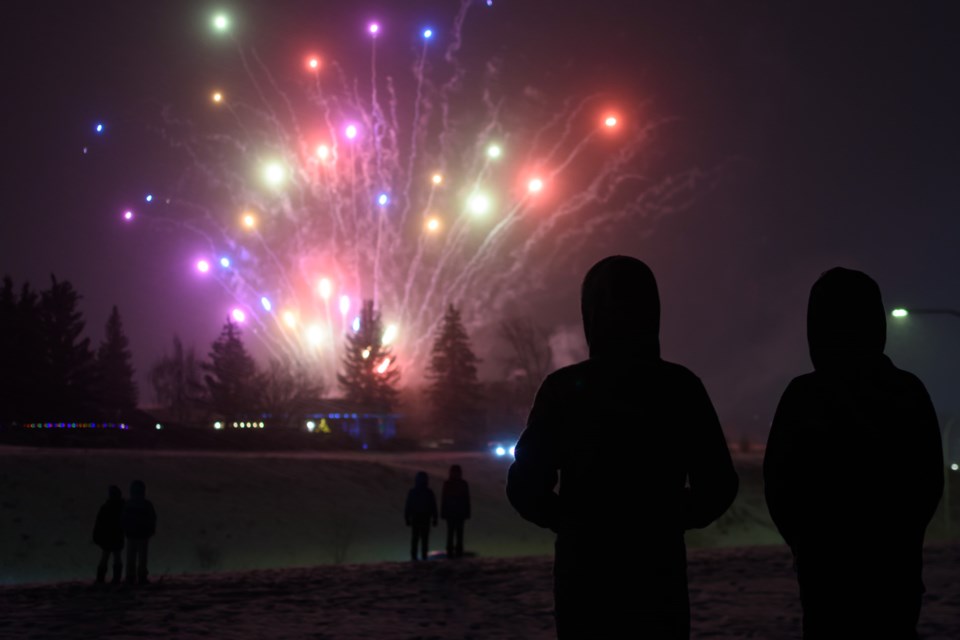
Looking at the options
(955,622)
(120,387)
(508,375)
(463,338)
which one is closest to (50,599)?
(955,622)

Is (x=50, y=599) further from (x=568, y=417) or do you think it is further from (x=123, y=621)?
(x=568, y=417)

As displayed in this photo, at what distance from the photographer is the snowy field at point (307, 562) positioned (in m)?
10.1

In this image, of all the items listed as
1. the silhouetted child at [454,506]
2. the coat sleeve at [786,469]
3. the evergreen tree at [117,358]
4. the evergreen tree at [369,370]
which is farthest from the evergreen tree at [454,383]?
the coat sleeve at [786,469]

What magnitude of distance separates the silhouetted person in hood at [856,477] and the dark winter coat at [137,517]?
41.8 ft

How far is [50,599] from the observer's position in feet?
40.4

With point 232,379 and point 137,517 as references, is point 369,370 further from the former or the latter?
point 137,517

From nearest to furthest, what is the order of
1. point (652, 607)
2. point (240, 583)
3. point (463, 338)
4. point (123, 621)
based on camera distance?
point (652, 607), point (123, 621), point (240, 583), point (463, 338)

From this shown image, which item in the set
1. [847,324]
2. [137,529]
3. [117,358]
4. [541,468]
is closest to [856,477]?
[847,324]

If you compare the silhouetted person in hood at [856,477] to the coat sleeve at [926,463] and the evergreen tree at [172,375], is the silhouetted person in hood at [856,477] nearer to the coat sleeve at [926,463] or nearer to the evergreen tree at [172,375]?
the coat sleeve at [926,463]

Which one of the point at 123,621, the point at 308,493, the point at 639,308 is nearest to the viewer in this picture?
the point at 639,308

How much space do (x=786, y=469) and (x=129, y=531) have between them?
→ 42.3 feet

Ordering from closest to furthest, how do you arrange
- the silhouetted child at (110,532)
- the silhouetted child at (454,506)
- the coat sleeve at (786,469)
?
the coat sleeve at (786,469) → the silhouetted child at (110,532) → the silhouetted child at (454,506)

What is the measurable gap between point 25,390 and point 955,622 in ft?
166

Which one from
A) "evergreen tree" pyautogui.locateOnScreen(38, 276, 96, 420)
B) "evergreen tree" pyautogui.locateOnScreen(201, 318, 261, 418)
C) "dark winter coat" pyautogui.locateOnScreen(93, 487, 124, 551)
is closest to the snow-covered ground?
"dark winter coat" pyautogui.locateOnScreen(93, 487, 124, 551)
